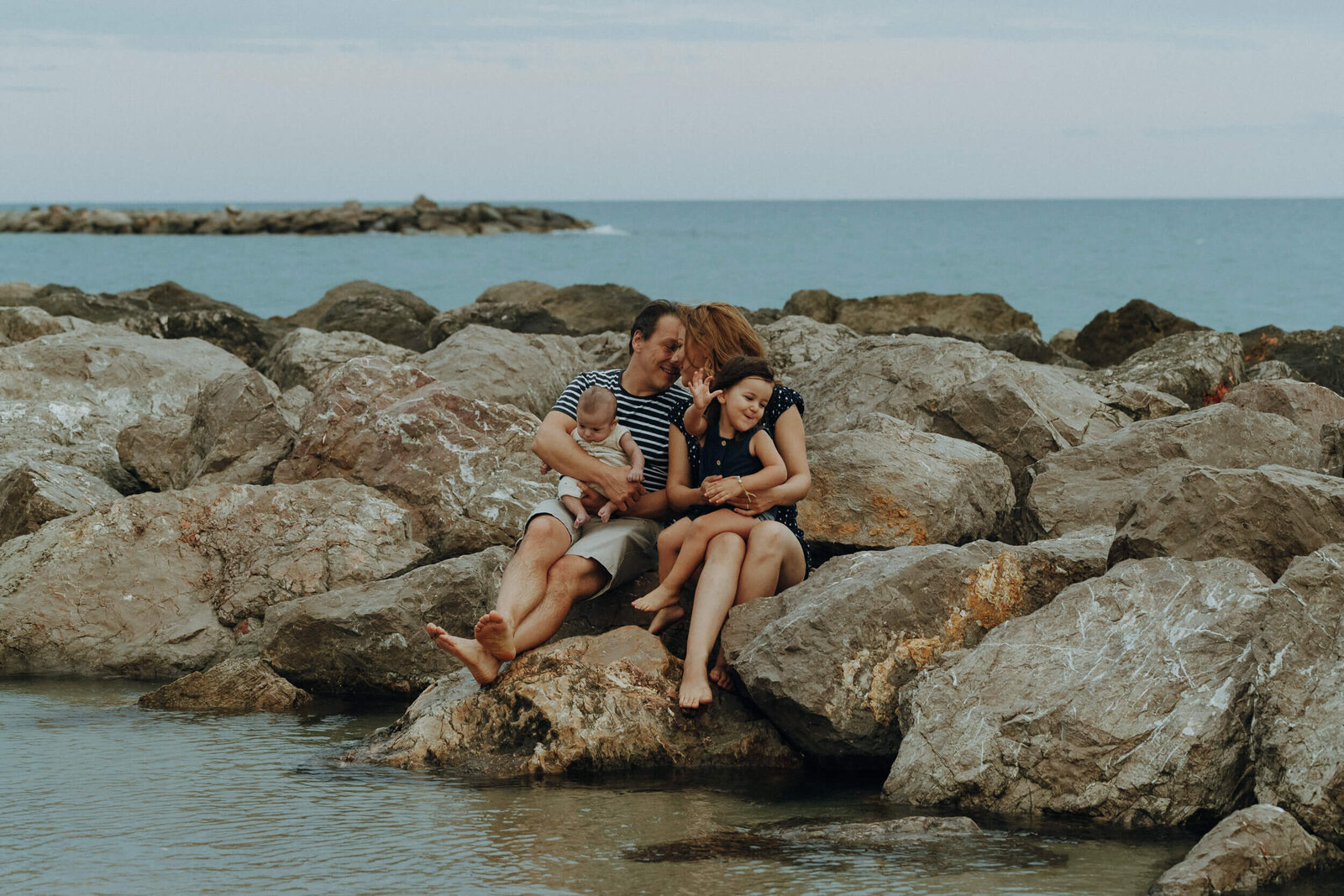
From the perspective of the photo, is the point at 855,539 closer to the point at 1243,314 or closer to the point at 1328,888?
the point at 1328,888

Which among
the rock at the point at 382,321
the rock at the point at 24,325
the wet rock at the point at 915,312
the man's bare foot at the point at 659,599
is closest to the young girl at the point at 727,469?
the man's bare foot at the point at 659,599

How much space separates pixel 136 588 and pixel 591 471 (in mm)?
3273

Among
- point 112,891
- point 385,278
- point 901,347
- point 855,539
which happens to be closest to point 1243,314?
point 385,278

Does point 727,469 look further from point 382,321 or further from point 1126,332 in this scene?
point 1126,332

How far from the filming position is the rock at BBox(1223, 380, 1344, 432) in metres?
8.73

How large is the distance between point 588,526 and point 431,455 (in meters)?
2.65

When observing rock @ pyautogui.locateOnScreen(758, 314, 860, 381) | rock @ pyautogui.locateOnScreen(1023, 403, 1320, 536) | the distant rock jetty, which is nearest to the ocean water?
the distant rock jetty

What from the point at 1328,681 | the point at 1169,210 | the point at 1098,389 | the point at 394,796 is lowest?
the point at 394,796

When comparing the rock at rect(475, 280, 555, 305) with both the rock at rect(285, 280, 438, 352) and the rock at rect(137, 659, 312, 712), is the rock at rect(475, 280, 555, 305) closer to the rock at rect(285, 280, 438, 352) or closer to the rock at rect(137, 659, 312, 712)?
the rock at rect(285, 280, 438, 352)

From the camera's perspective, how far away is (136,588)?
7969mm

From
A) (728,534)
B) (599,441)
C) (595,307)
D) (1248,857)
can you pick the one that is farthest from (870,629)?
(595,307)

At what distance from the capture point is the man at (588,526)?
19.7 feet

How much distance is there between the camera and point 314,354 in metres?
12.7

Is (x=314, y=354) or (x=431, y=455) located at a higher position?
(x=314, y=354)
